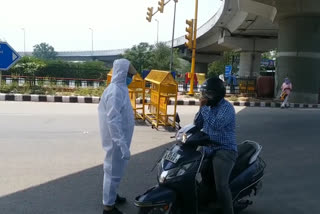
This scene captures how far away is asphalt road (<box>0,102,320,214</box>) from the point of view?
467 centimetres

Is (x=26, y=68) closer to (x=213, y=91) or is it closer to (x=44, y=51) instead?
(x=213, y=91)

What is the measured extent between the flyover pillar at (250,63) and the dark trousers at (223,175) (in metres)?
40.4

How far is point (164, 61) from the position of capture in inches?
2154

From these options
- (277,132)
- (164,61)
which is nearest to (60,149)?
(277,132)

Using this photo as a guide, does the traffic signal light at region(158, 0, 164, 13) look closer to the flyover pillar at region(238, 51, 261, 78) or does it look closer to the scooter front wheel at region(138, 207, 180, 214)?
the scooter front wheel at region(138, 207, 180, 214)

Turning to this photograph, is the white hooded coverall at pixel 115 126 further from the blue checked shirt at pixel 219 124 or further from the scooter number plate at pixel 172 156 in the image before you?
the blue checked shirt at pixel 219 124

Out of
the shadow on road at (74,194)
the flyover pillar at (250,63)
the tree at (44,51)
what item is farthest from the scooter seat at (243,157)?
the tree at (44,51)

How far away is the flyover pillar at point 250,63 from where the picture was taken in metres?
43.6

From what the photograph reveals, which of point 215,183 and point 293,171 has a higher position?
point 215,183

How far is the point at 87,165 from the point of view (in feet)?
20.6

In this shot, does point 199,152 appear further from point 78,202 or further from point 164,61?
point 164,61

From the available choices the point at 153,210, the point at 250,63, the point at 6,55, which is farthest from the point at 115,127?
the point at 250,63

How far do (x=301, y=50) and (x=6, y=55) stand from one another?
1454cm

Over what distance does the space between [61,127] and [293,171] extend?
223 inches
